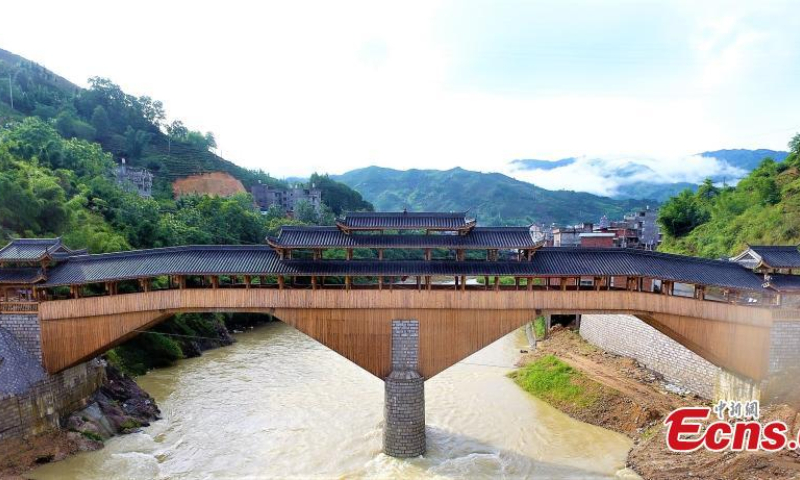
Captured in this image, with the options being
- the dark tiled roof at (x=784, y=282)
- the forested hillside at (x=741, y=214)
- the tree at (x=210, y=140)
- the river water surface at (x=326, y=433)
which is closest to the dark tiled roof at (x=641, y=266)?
the dark tiled roof at (x=784, y=282)

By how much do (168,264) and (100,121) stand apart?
54.8 m

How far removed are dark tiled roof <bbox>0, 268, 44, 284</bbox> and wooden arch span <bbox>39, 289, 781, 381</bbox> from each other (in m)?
0.90

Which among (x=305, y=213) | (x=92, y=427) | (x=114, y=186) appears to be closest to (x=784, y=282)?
(x=92, y=427)

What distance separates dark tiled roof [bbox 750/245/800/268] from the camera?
1396cm

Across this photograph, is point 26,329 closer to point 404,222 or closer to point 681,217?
point 404,222

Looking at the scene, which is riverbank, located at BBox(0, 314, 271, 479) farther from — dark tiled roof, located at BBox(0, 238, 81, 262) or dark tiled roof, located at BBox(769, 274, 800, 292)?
dark tiled roof, located at BBox(769, 274, 800, 292)

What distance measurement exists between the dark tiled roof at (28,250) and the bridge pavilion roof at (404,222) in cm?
960

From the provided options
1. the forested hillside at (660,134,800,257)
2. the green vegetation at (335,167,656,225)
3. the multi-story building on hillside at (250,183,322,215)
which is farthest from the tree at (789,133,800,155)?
the green vegetation at (335,167,656,225)

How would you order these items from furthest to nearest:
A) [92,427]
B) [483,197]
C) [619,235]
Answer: [483,197], [619,235], [92,427]

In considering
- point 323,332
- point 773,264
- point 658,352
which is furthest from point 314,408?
point 773,264

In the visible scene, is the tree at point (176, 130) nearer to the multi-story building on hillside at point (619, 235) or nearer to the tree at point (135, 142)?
the tree at point (135, 142)

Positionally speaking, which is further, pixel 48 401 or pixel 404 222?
pixel 404 222

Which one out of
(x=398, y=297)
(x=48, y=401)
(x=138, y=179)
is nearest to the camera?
(x=48, y=401)

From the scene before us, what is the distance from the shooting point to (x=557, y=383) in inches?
774
